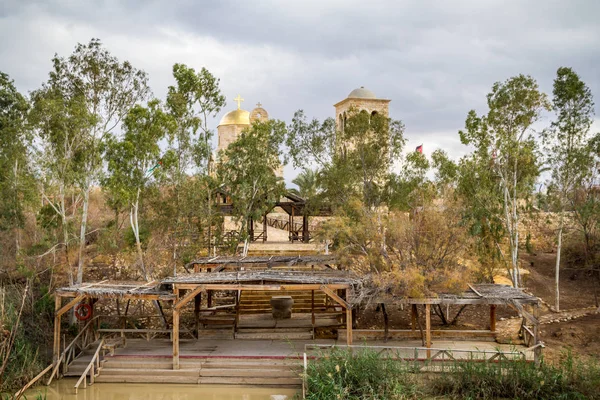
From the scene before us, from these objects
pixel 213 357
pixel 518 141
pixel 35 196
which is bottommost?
pixel 213 357

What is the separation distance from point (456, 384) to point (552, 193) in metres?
14.2

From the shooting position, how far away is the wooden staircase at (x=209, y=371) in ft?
50.3

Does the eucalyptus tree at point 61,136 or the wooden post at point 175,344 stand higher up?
the eucalyptus tree at point 61,136

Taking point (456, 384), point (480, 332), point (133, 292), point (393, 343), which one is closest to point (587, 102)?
point (480, 332)

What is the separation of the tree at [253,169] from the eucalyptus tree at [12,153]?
364 inches

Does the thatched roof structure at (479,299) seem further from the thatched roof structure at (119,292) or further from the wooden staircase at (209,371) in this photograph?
the thatched roof structure at (119,292)

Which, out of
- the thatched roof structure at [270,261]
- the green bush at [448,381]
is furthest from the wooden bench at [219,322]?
the green bush at [448,381]

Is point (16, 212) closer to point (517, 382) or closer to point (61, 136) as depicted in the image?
point (61, 136)

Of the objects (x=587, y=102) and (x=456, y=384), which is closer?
(x=456, y=384)

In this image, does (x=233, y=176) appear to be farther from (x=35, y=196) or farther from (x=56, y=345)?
(x=56, y=345)

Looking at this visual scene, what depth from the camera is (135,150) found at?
21.6 m

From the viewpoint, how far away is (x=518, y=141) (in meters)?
22.4

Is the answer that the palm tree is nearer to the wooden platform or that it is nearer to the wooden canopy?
the wooden canopy

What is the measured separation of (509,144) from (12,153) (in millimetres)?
19508
